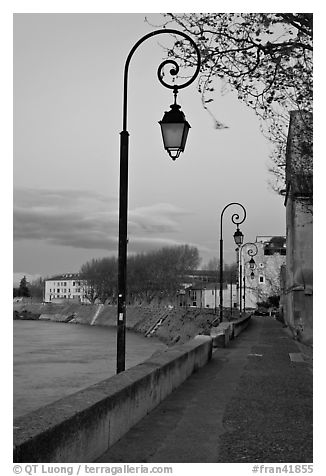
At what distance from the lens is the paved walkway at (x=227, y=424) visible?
18.4 feet

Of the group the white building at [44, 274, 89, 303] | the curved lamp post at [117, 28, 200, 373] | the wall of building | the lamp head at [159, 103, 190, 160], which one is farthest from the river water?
the wall of building

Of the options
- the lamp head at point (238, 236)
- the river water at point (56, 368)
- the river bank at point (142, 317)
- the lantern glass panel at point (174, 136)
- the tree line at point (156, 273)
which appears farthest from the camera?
the tree line at point (156, 273)

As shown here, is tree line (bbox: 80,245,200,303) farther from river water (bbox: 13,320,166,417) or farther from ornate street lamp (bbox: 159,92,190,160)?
ornate street lamp (bbox: 159,92,190,160)

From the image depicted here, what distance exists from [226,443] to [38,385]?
2495 centimetres

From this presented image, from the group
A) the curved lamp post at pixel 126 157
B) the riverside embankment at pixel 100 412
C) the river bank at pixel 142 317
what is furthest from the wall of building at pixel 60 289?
the curved lamp post at pixel 126 157

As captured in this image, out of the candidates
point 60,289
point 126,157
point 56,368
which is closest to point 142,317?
point 56,368

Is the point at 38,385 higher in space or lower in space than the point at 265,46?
lower

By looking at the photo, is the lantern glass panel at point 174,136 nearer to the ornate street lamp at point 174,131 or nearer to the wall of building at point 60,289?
the ornate street lamp at point 174,131

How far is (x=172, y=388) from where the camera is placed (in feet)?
29.7

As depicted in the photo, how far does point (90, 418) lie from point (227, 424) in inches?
106

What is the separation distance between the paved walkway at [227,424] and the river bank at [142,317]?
15.5 meters

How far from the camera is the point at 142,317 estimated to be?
8806 centimetres
